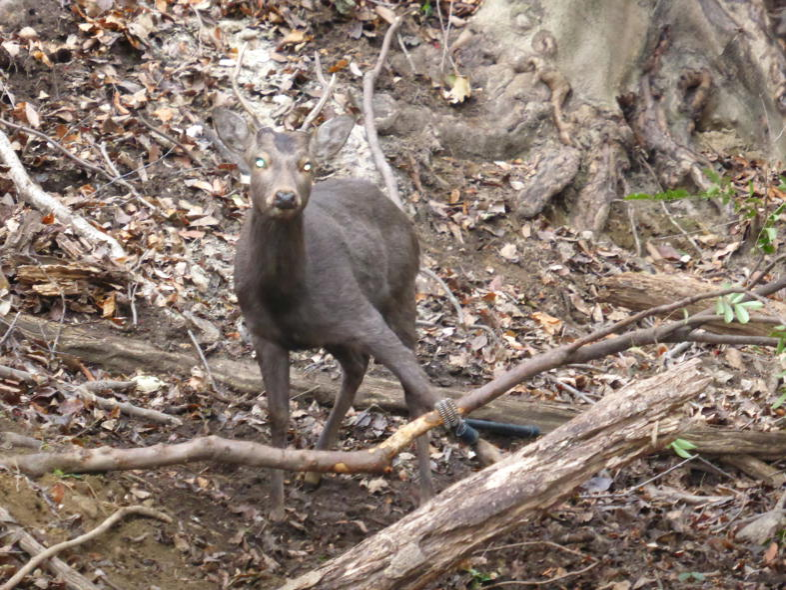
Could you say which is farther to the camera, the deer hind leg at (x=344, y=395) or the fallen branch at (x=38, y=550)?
the deer hind leg at (x=344, y=395)

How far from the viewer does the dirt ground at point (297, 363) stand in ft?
19.9

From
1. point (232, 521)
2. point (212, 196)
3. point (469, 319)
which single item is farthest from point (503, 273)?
point (232, 521)

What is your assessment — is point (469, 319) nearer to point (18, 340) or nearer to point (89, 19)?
point (18, 340)

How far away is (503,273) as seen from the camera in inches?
390

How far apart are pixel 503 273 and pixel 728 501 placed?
328cm

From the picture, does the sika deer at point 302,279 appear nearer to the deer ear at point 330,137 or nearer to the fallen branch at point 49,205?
the deer ear at point 330,137

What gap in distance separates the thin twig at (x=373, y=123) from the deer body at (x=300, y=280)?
7.89 ft

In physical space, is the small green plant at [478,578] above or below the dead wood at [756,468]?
above

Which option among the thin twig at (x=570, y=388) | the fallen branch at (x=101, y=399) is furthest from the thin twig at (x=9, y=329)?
the thin twig at (x=570, y=388)

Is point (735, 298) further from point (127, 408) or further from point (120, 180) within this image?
point (120, 180)

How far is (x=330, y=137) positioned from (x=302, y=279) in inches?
39.1

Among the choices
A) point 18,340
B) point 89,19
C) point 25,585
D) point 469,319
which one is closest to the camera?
point 25,585

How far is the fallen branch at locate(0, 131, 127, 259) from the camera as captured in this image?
796 centimetres

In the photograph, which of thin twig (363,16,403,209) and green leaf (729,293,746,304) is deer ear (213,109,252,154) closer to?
thin twig (363,16,403,209)
